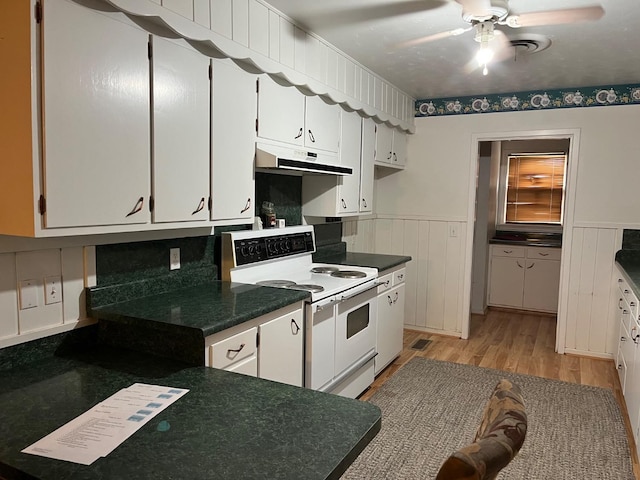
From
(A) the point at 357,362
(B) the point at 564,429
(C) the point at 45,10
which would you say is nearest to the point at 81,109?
(C) the point at 45,10

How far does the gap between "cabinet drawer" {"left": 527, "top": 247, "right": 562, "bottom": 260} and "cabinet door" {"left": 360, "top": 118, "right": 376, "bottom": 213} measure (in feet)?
9.30

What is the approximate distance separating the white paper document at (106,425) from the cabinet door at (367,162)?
2.64 metres

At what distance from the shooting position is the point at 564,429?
2875mm

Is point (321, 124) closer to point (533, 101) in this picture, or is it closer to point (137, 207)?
point (137, 207)

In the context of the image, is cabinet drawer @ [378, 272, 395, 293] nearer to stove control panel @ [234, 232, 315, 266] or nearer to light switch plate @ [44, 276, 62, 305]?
Answer: stove control panel @ [234, 232, 315, 266]

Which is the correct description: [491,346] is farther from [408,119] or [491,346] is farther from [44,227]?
[44,227]

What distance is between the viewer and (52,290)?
180 cm

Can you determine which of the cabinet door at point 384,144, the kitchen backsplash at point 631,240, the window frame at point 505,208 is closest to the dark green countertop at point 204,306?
the cabinet door at point 384,144

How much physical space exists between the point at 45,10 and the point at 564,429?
329 cm

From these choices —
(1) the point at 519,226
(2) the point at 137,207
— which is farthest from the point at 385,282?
(1) the point at 519,226

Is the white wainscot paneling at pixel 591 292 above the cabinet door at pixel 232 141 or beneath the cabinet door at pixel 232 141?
beneath

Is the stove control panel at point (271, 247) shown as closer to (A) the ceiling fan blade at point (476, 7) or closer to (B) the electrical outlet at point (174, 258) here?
(B) the electrical outlet at point (174, 258)

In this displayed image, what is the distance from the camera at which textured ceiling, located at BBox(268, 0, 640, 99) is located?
241cm

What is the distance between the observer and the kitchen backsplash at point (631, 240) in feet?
13.2
